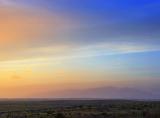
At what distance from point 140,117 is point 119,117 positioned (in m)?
3.68

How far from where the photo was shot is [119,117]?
1784 inches

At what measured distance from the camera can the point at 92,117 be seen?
47188 mm

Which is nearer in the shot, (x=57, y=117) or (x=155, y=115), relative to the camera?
(x=155, y=115)

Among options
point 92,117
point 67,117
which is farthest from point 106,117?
point 67,117

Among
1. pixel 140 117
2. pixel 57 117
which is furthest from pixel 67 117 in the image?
pixel 140 117

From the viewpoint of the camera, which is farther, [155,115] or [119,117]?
[119,117]

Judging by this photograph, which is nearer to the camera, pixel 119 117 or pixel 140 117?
pixel 140 117

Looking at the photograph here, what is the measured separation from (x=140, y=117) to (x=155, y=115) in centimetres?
174

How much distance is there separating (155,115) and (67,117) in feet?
38.7

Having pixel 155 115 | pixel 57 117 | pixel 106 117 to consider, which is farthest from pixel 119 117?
pixel 57 117

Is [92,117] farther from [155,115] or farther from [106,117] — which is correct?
[155,115]

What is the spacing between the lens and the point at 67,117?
47500 mm

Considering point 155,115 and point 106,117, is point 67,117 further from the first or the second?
point 155,115

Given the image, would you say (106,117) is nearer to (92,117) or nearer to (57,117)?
(92,117)
